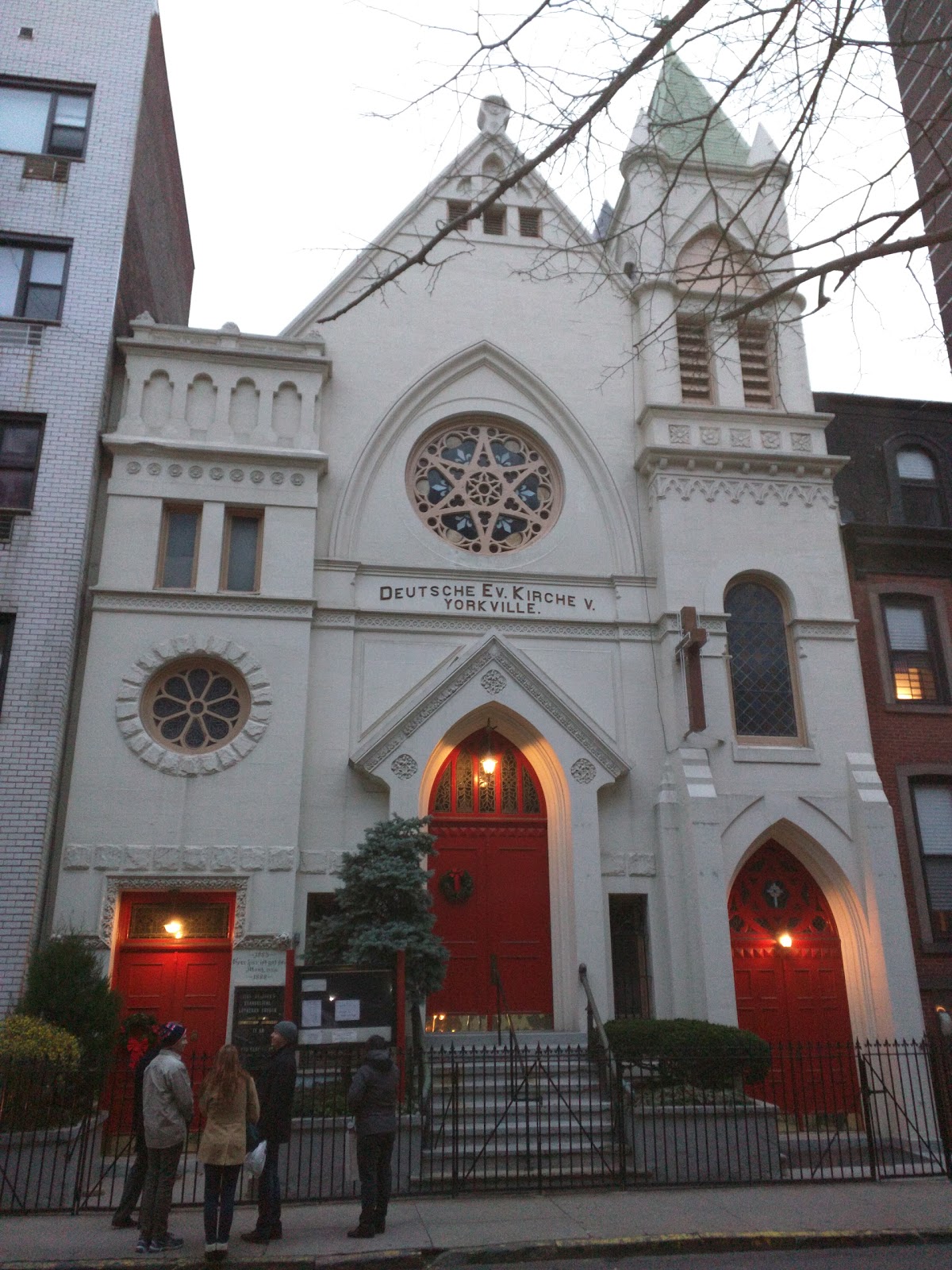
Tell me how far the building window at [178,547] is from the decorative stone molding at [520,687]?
165 inches

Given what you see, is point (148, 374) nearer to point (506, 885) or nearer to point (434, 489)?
point (434, 489)

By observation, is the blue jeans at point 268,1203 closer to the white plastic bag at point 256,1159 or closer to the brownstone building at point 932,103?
the white plastic bag at point 256,1159

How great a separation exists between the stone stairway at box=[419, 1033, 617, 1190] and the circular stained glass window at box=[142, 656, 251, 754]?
5762 millimetres

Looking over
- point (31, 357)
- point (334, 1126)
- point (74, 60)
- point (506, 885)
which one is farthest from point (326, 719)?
point (74, 60)

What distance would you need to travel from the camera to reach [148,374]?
17.6 metres

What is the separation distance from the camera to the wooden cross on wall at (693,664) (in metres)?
16.2

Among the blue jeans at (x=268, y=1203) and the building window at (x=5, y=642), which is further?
the building window at (x=5, y=642)

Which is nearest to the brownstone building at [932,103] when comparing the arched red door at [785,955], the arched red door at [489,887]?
the arched red door at [785,955]

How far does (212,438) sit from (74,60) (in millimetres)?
8017

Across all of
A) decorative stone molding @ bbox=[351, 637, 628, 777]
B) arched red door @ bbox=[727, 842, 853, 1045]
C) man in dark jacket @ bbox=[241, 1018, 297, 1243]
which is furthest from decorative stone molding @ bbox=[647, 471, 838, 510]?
man in dark jacket @ bbox=[241, 1018, 297, 1243]

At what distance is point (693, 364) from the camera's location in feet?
65.2

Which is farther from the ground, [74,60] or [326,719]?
[74,60]

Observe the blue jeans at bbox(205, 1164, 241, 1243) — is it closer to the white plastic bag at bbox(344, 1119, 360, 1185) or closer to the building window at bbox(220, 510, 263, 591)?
the white plastic bag at bbox(344, 1119, 360, 1185)

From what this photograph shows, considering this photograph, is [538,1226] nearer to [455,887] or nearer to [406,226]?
[455,887]
